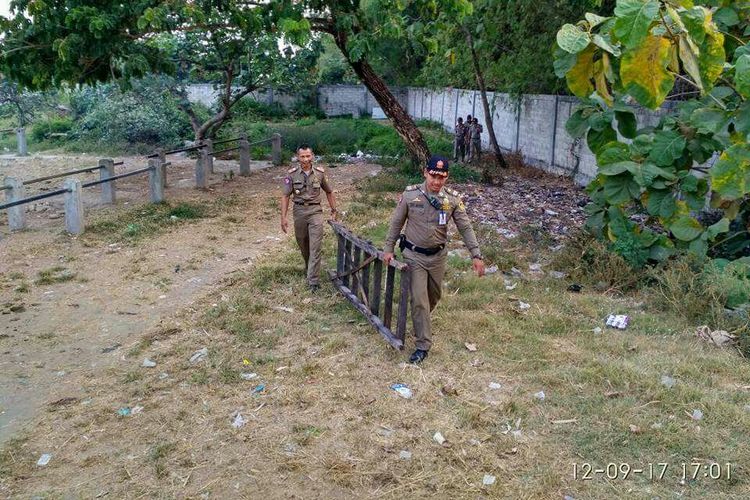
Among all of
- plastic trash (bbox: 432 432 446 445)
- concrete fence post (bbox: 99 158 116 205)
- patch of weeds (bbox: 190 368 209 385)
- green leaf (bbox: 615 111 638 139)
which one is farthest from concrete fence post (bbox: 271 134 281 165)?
plastic trash (bbox: 432 432 446 445)

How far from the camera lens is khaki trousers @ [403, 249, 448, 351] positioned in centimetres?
515

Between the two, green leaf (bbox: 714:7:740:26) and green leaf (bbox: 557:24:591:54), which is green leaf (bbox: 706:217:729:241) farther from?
green leaf (bbox: 557:24:591:54)

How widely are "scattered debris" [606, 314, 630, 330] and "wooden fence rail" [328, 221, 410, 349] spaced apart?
77.3 inches

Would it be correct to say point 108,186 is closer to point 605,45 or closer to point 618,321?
point 618,321

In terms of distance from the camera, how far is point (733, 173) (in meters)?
4.93

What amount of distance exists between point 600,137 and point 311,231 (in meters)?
3.13

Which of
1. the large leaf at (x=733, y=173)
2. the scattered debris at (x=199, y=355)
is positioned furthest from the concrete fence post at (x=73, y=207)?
the large leaf at (x=733, y=173)

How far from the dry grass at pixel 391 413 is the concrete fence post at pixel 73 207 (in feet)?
12.8

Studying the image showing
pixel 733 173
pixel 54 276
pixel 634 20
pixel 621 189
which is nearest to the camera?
pixel 634 20

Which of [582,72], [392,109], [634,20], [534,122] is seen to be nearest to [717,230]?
[582,72]

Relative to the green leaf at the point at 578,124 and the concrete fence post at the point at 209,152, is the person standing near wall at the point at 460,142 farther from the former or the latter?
the green leaf at the point at 578,124

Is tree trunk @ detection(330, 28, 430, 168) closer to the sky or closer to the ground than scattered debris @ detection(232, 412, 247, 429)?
closer to the sky

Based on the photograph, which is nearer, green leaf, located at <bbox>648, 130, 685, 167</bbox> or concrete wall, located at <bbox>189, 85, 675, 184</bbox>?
green leaf, located at <bbox>648, 130, 685, 167</bbox>

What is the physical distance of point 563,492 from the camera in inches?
143
